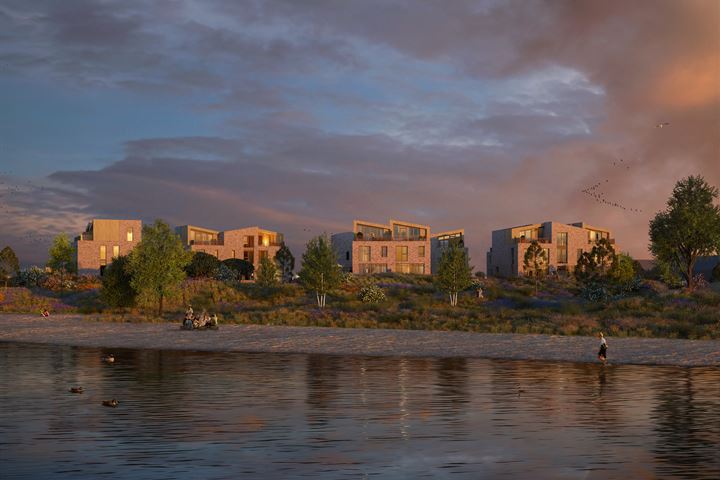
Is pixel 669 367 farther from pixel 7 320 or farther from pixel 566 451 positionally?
pixel 7 320

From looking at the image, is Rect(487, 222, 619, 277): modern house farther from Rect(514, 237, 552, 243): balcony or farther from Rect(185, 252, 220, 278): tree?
Rect(185, 252, 220, 278): tree

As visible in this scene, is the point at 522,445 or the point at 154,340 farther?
the point at 154,340

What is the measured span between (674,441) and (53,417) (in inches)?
496

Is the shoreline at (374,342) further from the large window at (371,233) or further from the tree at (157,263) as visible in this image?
the large window at (371,233)

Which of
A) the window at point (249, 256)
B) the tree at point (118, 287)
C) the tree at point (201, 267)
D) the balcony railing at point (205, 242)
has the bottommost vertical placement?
the tree at point (118, 287)

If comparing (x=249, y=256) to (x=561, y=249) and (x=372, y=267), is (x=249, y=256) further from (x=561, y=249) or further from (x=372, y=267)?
(x=561, y=249)

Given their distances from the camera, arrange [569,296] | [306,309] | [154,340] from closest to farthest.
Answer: [154,340]
[306,309]
[569,296]

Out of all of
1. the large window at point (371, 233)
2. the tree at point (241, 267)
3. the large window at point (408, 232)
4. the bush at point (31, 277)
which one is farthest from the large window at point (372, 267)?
the bush at point (31, 277)

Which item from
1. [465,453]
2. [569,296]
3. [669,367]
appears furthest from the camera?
[569,296]

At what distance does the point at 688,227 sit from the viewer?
3374 inches

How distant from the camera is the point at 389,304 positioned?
223 ft

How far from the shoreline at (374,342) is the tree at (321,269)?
17226 millimetres

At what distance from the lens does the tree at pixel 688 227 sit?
85.3 metres

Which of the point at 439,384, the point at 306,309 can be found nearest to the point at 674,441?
the point at 439,384
